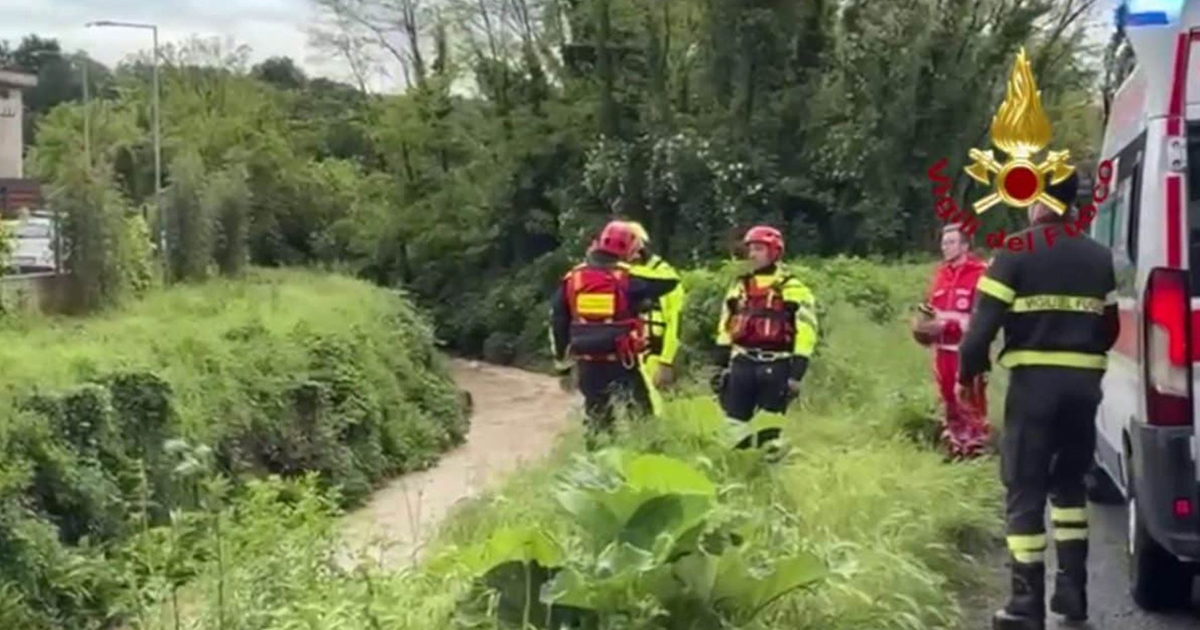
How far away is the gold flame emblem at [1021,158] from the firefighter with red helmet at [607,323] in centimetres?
254

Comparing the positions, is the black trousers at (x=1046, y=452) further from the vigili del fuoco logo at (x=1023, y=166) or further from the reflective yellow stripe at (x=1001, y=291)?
the vigili del fuoco logo at (x=1023, y=166)

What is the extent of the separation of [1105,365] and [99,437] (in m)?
10.9

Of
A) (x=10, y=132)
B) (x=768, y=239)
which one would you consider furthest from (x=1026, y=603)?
(x=10, y=132)

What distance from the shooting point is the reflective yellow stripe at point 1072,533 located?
21.5ft

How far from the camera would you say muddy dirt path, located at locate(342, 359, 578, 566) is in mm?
9375

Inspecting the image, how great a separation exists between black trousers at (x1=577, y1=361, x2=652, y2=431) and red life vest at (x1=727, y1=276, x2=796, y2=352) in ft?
2.15

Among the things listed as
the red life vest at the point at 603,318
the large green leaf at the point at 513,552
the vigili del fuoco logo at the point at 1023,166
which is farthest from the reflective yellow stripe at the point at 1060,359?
the red life vest at the point at 603,318

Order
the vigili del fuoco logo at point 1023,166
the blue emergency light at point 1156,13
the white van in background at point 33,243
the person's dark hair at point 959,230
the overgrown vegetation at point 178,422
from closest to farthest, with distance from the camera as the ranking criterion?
the blue emergency light at point 1156,13
the vigili del fuoco logo at point 1023,166
the person's dark hair at point 959,230
the overgrown vegetation at point 178,422
the white van in background at point 33,243

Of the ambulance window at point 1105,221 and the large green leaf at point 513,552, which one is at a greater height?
the ambulance window at point 1105,221

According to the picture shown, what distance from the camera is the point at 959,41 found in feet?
113

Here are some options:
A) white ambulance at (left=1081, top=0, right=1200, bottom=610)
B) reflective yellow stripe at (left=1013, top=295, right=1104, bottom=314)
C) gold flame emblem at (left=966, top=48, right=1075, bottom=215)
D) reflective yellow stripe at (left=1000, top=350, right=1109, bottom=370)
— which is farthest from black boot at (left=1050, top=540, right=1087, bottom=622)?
gold flame emblem at (left=966, top=48, right=1075, bottom=215)

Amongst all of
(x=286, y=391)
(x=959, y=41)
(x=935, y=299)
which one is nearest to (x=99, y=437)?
(x=286, y=391)

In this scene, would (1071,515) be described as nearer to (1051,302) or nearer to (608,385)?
(1051,302)

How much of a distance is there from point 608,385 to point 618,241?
2.81ft
